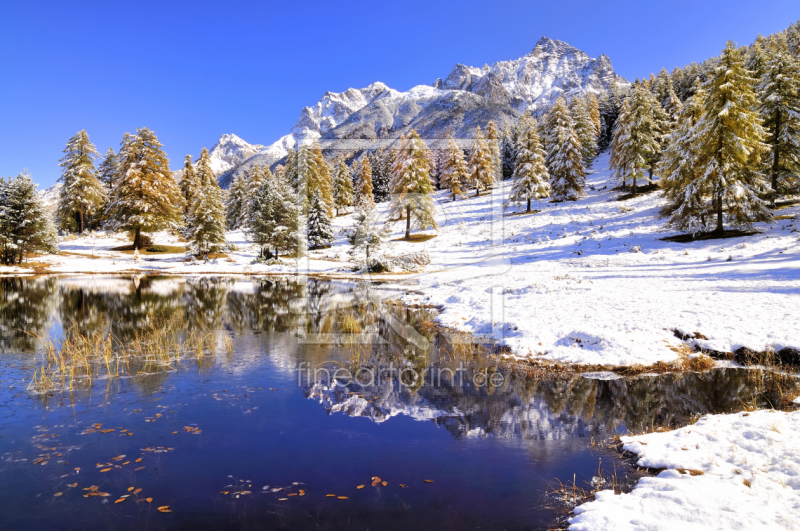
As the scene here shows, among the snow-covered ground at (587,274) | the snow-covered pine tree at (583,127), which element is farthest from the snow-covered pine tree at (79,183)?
the snow-covered pine tree at (583,127)

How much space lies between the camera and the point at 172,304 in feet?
76.8

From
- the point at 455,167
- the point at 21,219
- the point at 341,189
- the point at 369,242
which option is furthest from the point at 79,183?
the point at 455,167

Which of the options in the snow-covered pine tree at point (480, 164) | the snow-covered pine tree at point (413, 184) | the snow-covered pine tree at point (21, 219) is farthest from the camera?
the snow-covered pine tree at point (480, 164)

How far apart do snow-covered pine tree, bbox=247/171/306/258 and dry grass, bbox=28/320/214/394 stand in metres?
30.2

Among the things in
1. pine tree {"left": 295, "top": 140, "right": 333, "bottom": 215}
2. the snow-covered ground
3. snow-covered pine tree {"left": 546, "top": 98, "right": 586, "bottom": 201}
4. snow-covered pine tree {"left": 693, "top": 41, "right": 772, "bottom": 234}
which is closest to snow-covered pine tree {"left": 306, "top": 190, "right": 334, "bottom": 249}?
pine tree {"left": 295, "top": 140, "right": 333, "bottom": 215}

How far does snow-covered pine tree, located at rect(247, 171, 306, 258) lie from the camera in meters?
45.5

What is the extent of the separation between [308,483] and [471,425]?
3.84 metres

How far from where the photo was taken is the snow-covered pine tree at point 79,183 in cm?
5194

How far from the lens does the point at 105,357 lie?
39.6 ft

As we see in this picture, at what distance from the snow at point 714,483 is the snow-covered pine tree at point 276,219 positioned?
141 ft

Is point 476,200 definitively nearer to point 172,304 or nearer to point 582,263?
point 582,263

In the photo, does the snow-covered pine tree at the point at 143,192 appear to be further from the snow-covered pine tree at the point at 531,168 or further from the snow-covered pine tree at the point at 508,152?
the snow-covered pine tree at the point at 508,152

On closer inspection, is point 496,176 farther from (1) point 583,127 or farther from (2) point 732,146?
(2) point 732,146

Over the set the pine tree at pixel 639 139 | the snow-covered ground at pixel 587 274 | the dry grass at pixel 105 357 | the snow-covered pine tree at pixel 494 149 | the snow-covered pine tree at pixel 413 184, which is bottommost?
the dry grass at pixel 105 357
